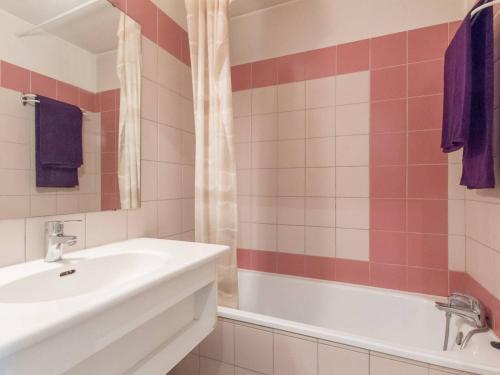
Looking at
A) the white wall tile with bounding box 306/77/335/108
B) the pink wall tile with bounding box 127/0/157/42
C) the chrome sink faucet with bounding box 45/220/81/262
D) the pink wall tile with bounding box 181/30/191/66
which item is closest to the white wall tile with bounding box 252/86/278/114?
the white wall tile with bounding box 306/77/335/108

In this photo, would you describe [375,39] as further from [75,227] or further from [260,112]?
[75,227]

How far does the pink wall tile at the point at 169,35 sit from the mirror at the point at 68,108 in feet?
0.71

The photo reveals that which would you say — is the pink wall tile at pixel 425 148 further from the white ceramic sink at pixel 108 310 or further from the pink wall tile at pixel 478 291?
the white ceramic sink at pixel 108 310

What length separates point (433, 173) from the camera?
1549mm

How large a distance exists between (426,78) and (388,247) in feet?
3.46

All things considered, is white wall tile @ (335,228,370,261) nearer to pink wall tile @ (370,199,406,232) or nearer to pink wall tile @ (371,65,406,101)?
pink wall tile @ (370,199,406,232)

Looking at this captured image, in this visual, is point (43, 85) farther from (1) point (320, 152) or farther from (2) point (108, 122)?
(1) point (320, 152)

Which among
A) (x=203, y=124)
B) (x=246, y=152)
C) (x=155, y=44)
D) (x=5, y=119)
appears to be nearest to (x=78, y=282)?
(x=5, y=119)

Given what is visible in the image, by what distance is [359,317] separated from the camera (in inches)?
64.7

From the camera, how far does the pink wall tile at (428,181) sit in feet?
5.02

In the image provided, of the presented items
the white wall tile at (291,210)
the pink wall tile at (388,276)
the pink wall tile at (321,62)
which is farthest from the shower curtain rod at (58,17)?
the pink wall tile at (388,276)

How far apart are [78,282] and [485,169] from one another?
5.09 feet

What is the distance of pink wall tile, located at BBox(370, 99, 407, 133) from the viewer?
5.29 ft

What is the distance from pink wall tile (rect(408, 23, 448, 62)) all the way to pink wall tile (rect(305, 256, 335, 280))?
4.56 ft
